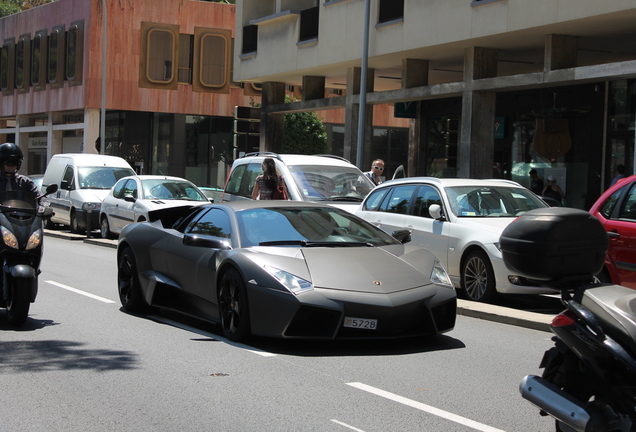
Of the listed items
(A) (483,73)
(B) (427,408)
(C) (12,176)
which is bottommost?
(B) (427,408)

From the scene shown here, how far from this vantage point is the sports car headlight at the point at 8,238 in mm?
8633

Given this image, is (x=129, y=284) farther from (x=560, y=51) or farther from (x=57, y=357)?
(x=560, y=51)

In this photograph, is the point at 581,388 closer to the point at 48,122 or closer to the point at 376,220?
the point at 376,220

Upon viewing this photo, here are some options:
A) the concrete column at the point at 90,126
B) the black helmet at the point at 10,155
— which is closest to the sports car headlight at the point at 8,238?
the black helmet at the point at 10,155

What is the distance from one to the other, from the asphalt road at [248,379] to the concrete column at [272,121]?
22547 mm

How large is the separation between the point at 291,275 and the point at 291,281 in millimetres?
81

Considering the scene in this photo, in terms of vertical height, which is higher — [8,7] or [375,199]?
[8,7]

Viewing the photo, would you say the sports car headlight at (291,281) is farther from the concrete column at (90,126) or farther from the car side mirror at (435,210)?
the concrete column at (90,126)

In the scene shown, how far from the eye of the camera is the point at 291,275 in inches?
302

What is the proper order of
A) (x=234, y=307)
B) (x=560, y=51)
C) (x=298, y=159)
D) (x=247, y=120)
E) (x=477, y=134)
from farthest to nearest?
(x=477, y=134) < (x=247, y=120) < (x=560, y=51) < (x=298, y=159) < (x=234, y=307)

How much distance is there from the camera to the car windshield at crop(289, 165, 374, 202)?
15266mm

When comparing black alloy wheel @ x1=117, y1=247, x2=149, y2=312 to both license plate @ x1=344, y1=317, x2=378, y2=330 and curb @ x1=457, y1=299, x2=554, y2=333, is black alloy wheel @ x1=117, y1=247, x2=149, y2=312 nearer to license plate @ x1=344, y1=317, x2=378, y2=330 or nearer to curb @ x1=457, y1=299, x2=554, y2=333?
license plate @ x1=344, y1=317, x2=378, y2=330

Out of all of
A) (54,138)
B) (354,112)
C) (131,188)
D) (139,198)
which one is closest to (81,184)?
(131,188)

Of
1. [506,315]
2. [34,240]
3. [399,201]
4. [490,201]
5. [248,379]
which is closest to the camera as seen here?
[248,379]
